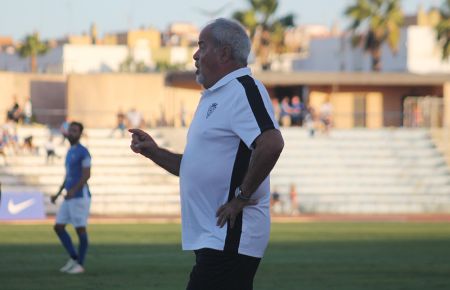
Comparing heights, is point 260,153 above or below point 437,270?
above

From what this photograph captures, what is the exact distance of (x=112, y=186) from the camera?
40031 millimetres

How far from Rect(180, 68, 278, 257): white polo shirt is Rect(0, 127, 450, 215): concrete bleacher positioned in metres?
31.1

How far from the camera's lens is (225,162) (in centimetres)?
638

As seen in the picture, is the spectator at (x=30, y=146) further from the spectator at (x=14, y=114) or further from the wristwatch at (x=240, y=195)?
the wristwatch at (x=240, y=195)

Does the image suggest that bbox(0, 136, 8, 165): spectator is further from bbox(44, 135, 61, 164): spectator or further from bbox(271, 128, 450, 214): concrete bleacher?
bbox(271, 128, 450, 214): concrete bleacher

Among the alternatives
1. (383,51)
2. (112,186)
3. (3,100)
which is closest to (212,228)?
(112,186)

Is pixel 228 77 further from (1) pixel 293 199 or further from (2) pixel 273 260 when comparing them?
(1) pixel 293 199

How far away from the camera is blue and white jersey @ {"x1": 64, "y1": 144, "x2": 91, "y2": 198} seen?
16578 millimetres

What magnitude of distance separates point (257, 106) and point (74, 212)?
34.8ft

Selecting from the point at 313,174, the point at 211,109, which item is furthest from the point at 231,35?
the point at 313,174

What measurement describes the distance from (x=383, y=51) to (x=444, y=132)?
35.2m

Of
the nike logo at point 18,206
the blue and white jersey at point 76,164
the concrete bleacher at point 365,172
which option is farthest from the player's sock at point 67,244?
the concrete bleacher at point 365,172

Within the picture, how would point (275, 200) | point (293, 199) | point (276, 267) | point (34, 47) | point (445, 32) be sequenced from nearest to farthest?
point (276, 267), point (275, 200), point (293, 199), point (445, 32), point (34, 47)

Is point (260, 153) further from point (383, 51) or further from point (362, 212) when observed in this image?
point (383, 51)
